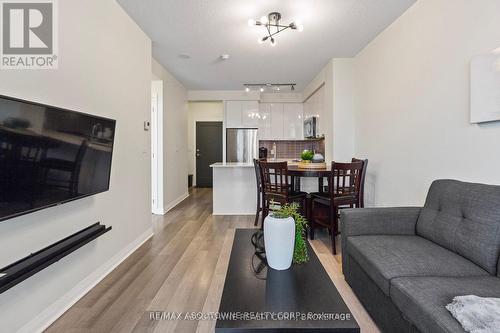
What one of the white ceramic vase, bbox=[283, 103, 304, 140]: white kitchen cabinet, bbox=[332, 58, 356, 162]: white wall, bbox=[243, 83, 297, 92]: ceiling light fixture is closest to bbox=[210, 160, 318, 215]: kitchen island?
bbox=[332, 58, 356, 162]: white wall

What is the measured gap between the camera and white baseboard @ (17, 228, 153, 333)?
1664 millimetres

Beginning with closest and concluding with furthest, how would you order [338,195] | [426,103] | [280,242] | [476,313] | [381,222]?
1. [476,313]
2. [280,242]
3. [381,222]
4. [426,103]
5. [338,195]

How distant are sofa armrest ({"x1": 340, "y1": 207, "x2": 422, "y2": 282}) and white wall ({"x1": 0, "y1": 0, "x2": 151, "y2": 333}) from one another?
218cm

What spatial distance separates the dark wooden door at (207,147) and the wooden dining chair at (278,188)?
463 centimetres

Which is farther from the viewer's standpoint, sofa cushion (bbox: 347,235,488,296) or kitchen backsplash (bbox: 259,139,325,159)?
kitchen backsplash (bbox: 259,139,325,159)

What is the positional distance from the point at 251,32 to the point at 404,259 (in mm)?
2957

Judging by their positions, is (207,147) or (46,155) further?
(207,147)

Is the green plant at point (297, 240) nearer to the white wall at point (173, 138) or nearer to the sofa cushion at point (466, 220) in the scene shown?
the sofa cushion at point (466, 220)

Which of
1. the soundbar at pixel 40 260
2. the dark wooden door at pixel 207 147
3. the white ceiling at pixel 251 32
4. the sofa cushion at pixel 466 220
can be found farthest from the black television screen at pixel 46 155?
the dark wooden door at pixel 207 147

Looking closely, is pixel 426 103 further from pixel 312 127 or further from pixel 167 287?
pixel 312 127

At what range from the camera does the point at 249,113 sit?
6.60 meters

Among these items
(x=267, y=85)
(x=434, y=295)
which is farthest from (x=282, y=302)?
(x=267, y=85)

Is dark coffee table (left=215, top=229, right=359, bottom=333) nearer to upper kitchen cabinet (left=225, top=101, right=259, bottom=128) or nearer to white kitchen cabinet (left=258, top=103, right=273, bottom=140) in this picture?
upper kitchen cabinet (left=225, top=101, right=259, bottom=128)

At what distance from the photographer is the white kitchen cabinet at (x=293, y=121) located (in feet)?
22.5
